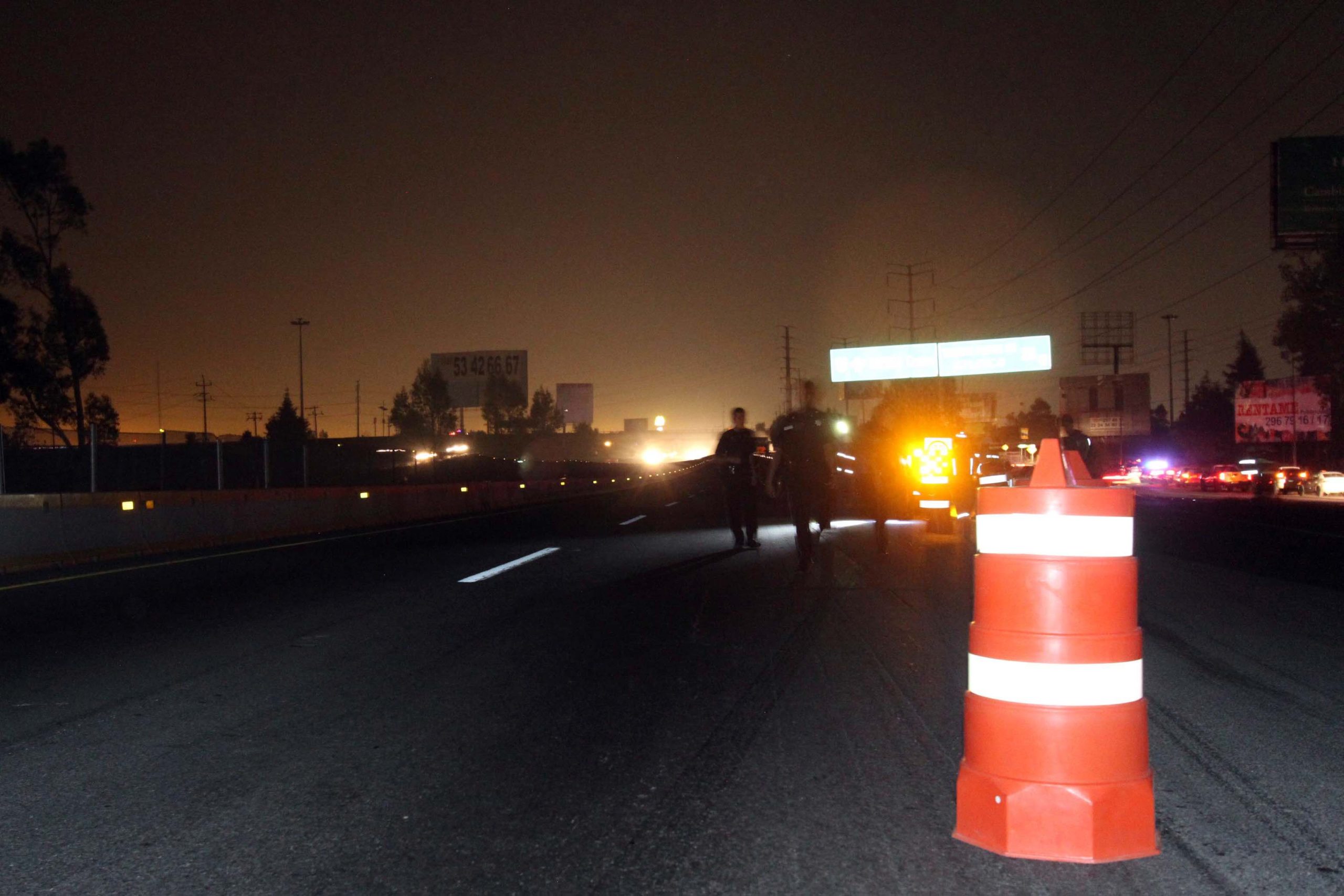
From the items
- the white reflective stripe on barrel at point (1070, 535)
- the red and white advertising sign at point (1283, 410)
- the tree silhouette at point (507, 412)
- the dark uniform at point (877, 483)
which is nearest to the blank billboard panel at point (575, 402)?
the tree silhouette at point (507, 412)

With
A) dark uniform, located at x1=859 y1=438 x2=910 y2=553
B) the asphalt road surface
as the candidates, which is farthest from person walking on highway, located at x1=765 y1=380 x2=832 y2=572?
the asphalt road surface

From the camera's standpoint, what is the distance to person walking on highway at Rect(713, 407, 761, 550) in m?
14.2

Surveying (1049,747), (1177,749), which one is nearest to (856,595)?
(1177,749)

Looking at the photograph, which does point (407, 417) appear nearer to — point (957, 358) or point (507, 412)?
point (507, 412)

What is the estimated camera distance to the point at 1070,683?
11.5 feet

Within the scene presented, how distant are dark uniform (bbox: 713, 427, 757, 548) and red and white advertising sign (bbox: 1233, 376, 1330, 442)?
58.5 metres

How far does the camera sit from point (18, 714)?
18.9 feet

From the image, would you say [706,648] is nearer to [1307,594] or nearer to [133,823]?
[133,823]

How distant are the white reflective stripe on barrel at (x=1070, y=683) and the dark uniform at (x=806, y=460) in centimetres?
857

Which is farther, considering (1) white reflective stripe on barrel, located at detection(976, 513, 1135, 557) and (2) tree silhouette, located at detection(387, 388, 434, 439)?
(2) tree silhouette, located at detection(387, 388, 434, 439)

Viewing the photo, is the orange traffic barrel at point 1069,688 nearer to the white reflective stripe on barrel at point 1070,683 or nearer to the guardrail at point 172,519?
the white reflective stripe on barrel at point 1070,683

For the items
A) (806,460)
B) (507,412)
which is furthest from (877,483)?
(507,412)

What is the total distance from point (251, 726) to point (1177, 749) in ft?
14.2

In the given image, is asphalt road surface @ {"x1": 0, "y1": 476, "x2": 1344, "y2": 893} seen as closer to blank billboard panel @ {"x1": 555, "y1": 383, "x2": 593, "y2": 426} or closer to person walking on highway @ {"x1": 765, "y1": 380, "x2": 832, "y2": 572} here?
person walking on highway @ {"x1": 765, "y1": 380, "x2": 832, "y2": 572}
